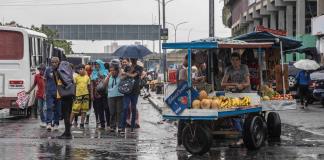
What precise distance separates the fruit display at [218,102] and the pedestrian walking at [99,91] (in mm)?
5495

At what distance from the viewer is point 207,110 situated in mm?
12227

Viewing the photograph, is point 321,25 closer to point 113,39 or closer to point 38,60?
point 38,60

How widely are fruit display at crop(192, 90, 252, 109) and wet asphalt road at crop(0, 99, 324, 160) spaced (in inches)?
34.1

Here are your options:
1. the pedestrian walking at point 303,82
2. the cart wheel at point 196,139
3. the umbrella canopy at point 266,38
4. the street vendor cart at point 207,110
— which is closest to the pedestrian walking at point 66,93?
the street vendor cart at point 207,110

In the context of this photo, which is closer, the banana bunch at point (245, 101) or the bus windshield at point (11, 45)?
the banana bunch at point (245, 101)

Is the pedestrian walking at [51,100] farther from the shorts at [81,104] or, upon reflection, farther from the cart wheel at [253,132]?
the cart wheel at [253,132]

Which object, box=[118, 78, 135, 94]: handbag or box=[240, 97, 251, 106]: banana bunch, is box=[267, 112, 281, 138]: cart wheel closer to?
box=[240, 97, 251, 106]: banana bunch

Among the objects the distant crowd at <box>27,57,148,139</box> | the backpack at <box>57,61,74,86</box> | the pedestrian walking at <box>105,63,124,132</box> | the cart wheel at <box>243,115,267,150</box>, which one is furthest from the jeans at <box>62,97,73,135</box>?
the cart wheel at <box>243,115,267,150</box>

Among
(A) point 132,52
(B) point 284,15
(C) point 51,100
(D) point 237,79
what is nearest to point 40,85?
(C) point 51,100

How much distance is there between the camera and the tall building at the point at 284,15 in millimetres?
47441

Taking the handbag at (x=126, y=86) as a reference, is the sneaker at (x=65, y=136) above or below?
below

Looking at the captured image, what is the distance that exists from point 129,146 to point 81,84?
427cm

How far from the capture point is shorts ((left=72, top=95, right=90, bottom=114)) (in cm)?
1811

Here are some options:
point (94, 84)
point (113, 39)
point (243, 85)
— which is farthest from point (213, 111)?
point (113, 39)
